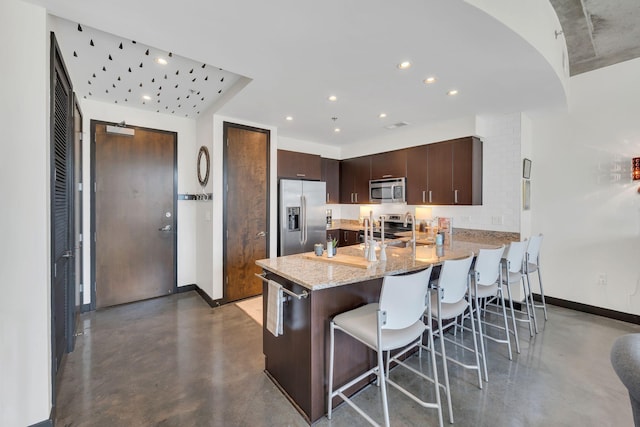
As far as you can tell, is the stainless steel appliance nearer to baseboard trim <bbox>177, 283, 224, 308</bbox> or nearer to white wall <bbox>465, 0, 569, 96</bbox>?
baseboard trim <bbox>177, 283, 224, 308</bbox>

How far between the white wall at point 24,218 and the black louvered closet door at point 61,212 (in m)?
0.19

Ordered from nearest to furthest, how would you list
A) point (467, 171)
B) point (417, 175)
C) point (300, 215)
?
1. point (467, 171)
2. point (417, 175)
3. point (300, 215)

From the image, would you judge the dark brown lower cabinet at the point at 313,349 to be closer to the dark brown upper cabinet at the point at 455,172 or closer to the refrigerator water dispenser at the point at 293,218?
the refrigerator water dispenser at the point at 293,218

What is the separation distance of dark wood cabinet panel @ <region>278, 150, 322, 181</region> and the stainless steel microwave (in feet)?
3.36

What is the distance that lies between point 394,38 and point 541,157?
319cm

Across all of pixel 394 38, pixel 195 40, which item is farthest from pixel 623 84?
pixel 195 40

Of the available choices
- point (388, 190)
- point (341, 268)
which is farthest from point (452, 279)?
point (388, 190)

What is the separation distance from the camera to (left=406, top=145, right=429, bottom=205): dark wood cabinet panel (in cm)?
429

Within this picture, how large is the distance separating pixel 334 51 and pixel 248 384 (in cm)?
265

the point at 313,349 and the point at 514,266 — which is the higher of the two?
the point at 514,266

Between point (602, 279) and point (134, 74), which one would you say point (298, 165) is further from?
point (602, 279)

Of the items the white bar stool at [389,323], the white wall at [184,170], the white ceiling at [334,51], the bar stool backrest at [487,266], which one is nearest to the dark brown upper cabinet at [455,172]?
the white ceiling at [334,51]

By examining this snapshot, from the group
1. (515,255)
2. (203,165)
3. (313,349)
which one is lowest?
(313,349)

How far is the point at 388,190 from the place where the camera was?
4773mm
